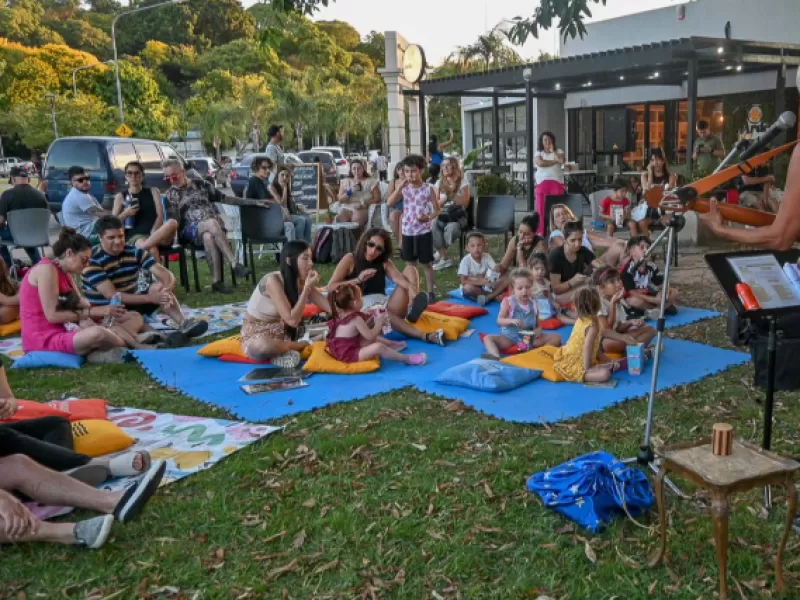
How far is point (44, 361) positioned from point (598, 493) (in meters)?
4.82

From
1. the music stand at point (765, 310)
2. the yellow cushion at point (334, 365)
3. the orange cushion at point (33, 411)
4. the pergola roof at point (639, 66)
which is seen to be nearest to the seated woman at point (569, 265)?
the yellow cushion at point (334, 365)

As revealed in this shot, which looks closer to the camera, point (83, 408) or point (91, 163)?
point (83, 408)

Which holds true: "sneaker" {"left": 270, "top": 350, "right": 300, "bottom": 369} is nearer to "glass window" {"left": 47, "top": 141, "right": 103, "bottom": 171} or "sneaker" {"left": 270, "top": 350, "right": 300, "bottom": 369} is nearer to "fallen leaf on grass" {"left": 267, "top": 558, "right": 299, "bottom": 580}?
"fallen leaf on grass" {"left": 267, "top": 558, "right": 299, "bottom": 580}

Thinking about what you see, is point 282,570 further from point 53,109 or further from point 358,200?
point 53,109

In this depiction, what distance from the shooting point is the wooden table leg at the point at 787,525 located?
262cm

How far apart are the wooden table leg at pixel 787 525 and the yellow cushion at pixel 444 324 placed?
165 inches

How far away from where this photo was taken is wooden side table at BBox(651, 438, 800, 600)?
8.22 ft

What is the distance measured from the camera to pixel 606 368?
17.6 ft

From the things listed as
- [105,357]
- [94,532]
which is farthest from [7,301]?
[94,532]

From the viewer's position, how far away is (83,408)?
475 centimetres

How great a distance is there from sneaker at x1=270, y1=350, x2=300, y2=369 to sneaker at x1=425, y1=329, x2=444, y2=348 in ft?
4.20

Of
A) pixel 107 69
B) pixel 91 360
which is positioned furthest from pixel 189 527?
pixel 107 69

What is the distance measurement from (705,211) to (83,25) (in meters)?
68.6

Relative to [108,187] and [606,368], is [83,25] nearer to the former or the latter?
[108,187]
